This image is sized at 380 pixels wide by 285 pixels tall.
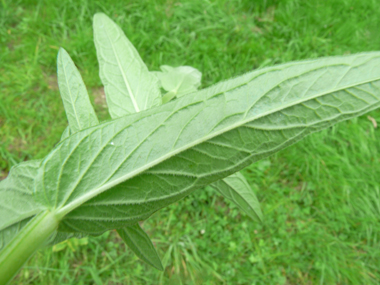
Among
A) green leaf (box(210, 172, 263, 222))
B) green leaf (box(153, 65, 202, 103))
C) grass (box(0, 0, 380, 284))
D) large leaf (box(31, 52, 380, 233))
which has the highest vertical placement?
large leaf (box(31, 52, 380, 233))

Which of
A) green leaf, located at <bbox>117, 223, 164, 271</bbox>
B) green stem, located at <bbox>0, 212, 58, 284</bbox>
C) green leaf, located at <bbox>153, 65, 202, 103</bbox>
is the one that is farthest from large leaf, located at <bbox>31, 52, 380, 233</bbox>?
green leaf, located at <bbox>153, 65, 202, 103</bbox>

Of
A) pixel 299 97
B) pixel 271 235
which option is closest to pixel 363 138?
pixel 271 235

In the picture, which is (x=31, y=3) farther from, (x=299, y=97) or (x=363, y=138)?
(x=363, y=138)

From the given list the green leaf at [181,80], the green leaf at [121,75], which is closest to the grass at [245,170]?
the green leaf at [181,80]

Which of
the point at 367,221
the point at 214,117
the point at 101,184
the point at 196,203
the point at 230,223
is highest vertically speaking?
the point at 214,117

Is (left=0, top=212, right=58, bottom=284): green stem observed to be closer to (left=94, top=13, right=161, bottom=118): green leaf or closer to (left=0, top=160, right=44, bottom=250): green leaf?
(left=0, top=160, right=44, bottom=250): green leaf

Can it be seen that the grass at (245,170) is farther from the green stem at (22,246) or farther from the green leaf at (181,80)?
the green stem at (22,246)
